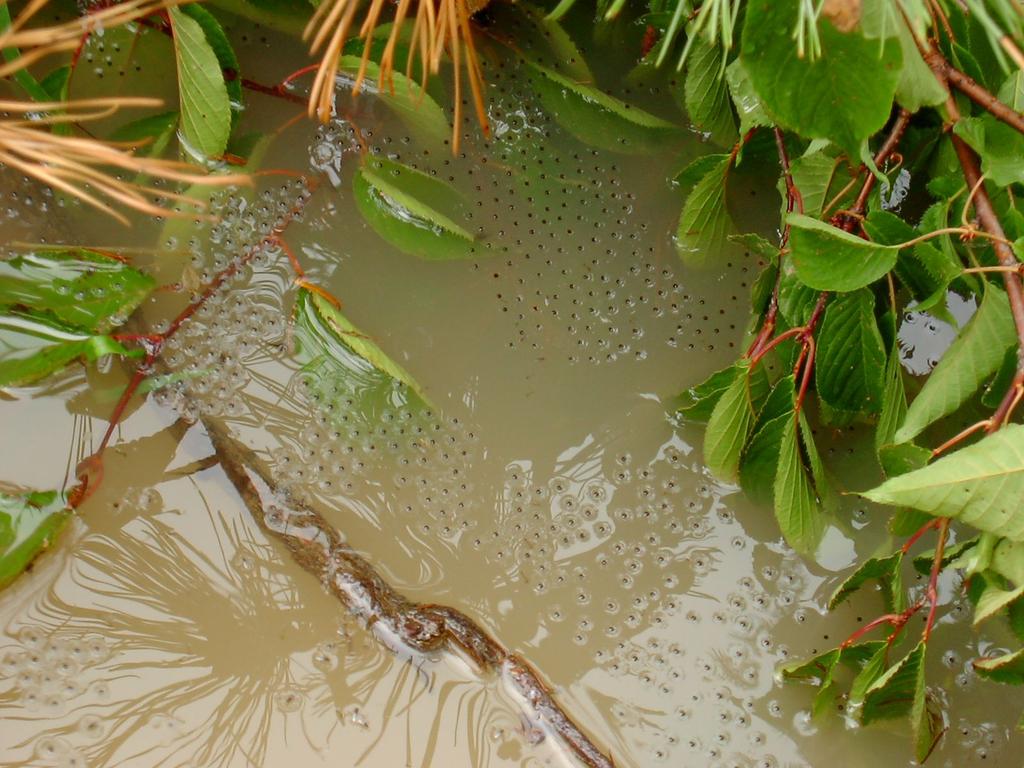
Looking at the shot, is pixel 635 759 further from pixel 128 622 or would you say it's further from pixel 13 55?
pixel 13 55

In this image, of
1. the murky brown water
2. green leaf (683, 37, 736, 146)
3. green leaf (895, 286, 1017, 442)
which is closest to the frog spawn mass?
the murky brown water

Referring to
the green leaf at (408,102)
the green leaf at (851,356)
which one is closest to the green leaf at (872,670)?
the green leaf at (851,356)

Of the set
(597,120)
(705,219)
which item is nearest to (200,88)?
(597,120)

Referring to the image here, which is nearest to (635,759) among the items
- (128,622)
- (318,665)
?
(318,665)

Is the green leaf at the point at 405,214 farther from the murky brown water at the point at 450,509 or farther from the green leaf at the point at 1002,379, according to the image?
the green leaf at the point at 1002,379

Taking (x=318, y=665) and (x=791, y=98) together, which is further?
(x=318, y=665)

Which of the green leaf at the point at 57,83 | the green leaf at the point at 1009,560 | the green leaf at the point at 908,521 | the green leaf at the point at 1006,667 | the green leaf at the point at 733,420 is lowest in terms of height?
the green leaf at the point at 1006,667

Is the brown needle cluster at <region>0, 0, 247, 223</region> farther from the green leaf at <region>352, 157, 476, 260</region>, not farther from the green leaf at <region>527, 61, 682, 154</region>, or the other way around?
the green leaf at <region>527, 61, 682, 154</region>

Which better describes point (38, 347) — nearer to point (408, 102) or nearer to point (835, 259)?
point (408, 102)
